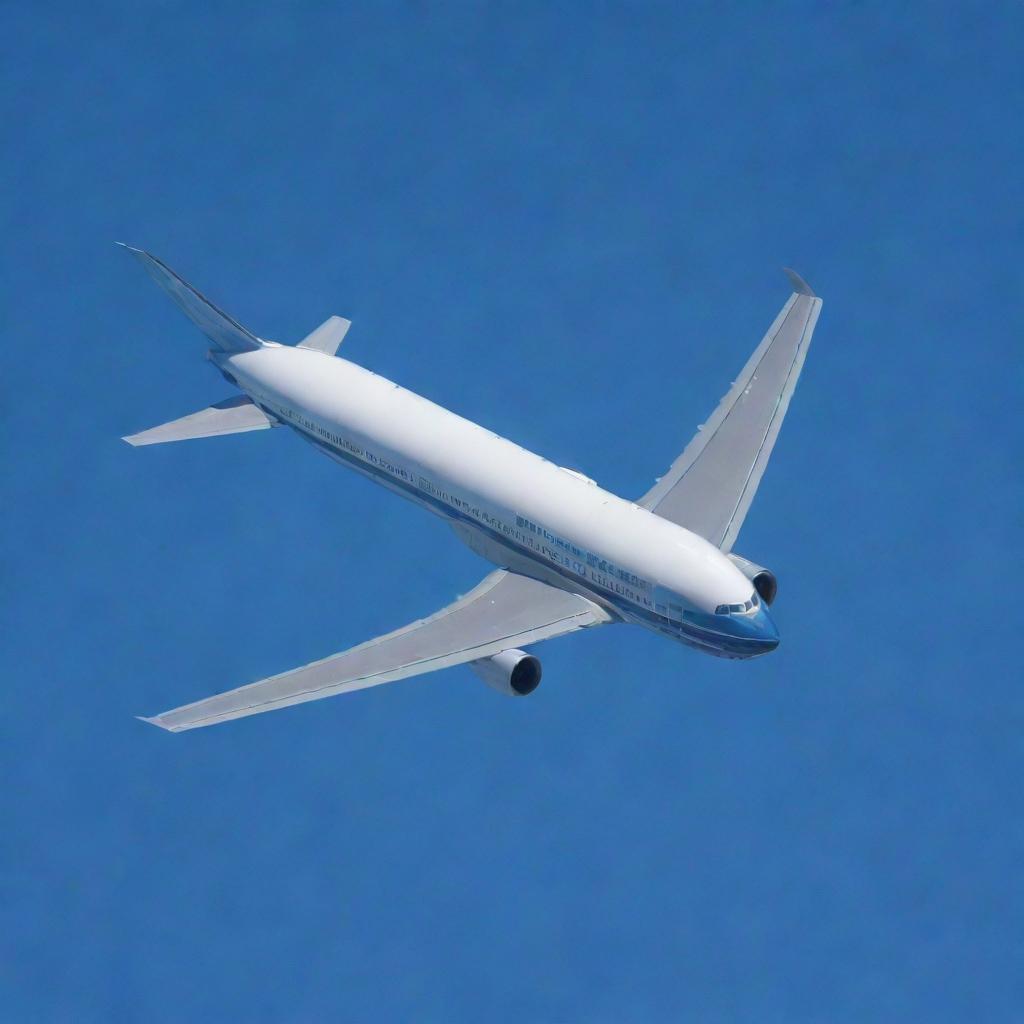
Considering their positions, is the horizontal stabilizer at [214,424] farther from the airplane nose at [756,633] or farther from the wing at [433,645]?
the airplane nose at [756,633]

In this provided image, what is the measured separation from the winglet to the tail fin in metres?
21.4

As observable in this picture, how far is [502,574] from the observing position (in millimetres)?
66438

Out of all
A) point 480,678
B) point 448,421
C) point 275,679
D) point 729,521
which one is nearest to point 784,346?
point 729,521

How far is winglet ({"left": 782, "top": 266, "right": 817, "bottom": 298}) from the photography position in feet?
231

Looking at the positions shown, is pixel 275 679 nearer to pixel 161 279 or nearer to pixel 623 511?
pixel 623 511

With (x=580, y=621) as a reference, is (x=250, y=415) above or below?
above

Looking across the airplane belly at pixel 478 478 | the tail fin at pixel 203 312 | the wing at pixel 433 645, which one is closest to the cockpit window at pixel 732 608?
the airplane belly at pixel 478 478

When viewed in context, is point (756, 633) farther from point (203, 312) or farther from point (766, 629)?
point (203, 312)

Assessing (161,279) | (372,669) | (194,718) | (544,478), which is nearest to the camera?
(194,718)

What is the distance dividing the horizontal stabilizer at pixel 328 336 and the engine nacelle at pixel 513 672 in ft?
60.7

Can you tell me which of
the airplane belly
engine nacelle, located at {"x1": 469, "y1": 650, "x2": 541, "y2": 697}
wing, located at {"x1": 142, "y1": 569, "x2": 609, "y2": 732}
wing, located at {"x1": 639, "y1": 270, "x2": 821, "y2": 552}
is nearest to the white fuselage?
the airplane belly

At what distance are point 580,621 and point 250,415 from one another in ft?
59.6

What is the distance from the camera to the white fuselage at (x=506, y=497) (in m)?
62.0

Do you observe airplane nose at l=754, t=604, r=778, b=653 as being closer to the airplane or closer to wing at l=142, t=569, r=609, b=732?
the airplane
